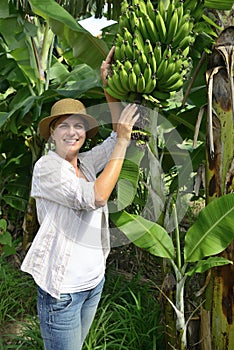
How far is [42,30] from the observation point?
280cm

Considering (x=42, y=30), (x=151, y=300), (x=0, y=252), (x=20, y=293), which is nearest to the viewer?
(x=151, y=300)

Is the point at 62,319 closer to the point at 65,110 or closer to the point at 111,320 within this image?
the point at 65,110

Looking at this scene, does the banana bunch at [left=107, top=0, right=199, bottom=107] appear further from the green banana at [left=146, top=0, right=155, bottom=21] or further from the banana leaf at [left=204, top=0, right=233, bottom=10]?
the banana leaf at [left=204, top=0, right=233, bottom=10]

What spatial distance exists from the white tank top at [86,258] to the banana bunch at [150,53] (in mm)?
380

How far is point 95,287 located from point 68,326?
0.48ft

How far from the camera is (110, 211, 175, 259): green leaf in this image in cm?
144

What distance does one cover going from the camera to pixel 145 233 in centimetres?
144

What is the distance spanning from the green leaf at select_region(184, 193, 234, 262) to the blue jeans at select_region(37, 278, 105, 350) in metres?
0.40

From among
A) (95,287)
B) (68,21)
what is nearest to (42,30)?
(68,21)

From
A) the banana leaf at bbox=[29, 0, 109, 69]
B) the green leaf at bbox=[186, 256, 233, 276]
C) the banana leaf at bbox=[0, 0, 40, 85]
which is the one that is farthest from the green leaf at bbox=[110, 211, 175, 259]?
the banana leaf at bbox=[0, 0, 40, 85]

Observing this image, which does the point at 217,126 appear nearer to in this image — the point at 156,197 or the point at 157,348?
the point at 156,197

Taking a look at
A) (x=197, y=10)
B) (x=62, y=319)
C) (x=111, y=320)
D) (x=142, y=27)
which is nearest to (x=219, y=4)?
(x=197, y=10)

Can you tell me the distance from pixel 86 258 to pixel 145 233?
0.26 metres

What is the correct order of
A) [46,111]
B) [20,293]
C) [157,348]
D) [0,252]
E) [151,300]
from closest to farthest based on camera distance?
[157,348] < [151,300] < [46,111] < [20,293] < [0,252]
